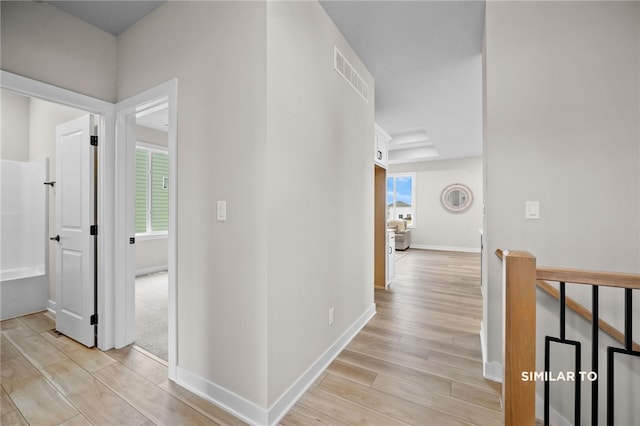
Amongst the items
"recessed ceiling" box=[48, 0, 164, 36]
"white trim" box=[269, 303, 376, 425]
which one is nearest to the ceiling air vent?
"recessed ceiling" box=[48, 0, 164, 36]

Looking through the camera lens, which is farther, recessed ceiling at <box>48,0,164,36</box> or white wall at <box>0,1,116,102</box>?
recessed ceiling at <box>48,0,164,36</box>

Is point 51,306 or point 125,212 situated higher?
point 125,212

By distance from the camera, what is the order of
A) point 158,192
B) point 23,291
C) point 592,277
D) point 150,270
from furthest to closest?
1. point 158,192
2. point 150,270
3. point 23,291
4. point 592,277

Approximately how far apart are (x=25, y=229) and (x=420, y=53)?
5008 mm

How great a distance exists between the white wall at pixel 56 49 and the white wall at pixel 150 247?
9.08 ft

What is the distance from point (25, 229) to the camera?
336cm

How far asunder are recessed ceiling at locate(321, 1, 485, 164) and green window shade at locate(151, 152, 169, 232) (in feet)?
13.9

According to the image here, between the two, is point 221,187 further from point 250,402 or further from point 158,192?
point 158,192

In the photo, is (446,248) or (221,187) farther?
(446,248)

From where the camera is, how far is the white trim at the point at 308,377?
1626mm

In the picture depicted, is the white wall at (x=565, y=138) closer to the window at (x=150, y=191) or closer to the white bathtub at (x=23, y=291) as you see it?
the white bathtub at (x=23, y=291)

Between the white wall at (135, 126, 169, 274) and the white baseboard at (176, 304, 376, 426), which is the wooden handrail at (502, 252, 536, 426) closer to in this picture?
the white baseboard at (176, 304, 376, 426)

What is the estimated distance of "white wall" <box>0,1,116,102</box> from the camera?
75.6 inches

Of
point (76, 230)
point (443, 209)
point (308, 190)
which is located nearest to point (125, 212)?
point (76, 230)
